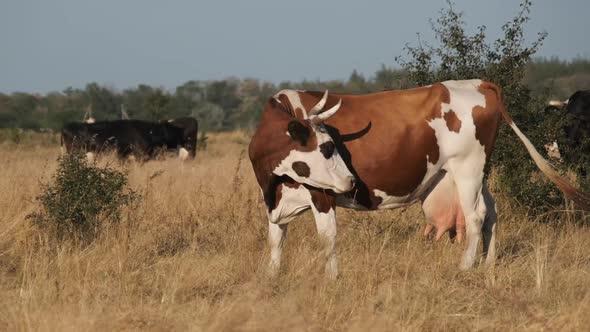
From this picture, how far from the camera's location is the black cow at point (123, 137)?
2195 centimetres

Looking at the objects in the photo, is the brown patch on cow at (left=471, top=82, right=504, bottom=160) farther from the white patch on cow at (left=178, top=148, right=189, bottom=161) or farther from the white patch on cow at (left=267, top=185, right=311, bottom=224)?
the white patch on cow at (left=178, top=148, right=189, bottom=161)

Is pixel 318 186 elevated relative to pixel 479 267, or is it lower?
elevated

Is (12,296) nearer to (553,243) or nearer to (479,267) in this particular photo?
(479,267)

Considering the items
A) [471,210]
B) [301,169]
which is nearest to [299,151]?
[301,169]

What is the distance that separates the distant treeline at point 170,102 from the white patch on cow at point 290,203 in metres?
32.6

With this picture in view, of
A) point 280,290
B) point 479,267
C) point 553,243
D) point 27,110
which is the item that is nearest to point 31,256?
point 280,290

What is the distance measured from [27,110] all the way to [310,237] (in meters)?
53.4

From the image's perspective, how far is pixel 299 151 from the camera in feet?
22.9

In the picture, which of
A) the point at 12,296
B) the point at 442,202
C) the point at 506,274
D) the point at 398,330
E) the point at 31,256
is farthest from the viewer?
the point at 442,202

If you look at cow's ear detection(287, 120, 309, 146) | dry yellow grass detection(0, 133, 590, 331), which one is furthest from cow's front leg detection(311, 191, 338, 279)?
cow's ear detection(287, 120, 309, 146)

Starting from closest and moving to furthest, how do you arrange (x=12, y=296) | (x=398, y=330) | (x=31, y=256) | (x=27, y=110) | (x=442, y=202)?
(x=398, y=330), (x=12, y=296), (x=31, y=256), (x=442, y=202), (x=27, y=110)

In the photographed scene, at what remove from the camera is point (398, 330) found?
17.1 ft

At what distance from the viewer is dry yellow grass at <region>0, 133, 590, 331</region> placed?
5.34m

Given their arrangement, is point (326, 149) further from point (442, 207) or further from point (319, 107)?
point (442, 207)
